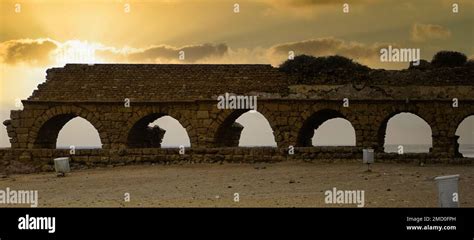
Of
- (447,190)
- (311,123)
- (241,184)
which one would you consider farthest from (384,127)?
(447,190)

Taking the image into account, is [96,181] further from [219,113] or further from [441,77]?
[441,77]

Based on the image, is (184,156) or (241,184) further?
(184,156)

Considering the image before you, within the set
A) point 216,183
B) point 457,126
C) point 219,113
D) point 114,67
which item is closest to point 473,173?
point 457,126

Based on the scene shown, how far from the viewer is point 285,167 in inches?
878

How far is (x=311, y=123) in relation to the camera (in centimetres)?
2697

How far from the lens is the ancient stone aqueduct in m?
24.8

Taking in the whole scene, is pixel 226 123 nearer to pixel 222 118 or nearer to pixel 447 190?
pixel 222 118

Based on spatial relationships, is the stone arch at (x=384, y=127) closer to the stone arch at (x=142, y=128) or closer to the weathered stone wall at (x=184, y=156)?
the weathered stone wall at (x=184, y=156)

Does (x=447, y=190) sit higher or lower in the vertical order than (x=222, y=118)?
lower

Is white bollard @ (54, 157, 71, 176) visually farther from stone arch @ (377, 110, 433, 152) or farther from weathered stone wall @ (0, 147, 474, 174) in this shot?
stone arch @ (377, 110, 433, 152)

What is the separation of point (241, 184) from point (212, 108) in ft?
27.0

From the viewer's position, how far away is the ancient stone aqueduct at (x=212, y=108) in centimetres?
2484

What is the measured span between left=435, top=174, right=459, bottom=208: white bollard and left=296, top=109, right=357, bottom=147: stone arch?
1397 cm

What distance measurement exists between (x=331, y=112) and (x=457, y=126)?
440 centimetres
